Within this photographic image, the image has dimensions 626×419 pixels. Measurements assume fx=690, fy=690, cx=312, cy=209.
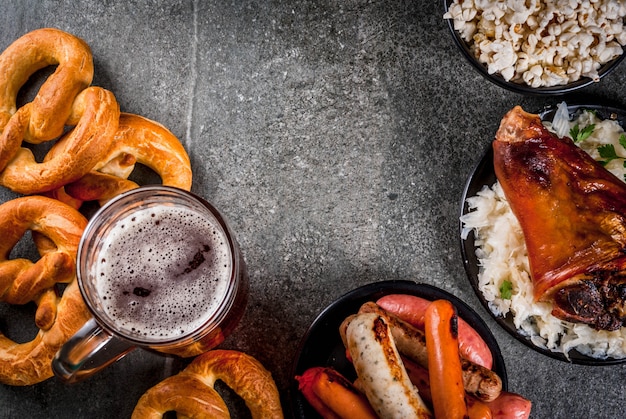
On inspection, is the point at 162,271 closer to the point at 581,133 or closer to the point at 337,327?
the point at 337,327

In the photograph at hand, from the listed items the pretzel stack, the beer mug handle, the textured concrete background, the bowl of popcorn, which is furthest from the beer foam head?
the bowl of popcorn

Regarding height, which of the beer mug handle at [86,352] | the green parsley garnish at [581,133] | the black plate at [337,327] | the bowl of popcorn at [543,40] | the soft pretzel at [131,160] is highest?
the bowl of popcorn at [543,40]

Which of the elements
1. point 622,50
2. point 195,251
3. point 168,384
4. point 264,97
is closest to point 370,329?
point 195,251

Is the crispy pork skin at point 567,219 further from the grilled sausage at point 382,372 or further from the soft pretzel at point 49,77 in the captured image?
the soft pretzel at point 49,77

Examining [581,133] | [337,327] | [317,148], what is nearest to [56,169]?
[317,148]

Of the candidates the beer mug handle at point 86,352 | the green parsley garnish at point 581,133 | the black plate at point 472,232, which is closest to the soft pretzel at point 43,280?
the beer mug handle at point 86,352

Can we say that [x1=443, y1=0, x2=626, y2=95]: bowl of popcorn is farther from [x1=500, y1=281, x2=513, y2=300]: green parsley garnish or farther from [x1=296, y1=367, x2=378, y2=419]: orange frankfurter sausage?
[x1=296, y1=367, x2=378, y2=419]: orange frankfurter sausage

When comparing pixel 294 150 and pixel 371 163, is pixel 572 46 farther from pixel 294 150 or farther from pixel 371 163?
pixel 294 150
